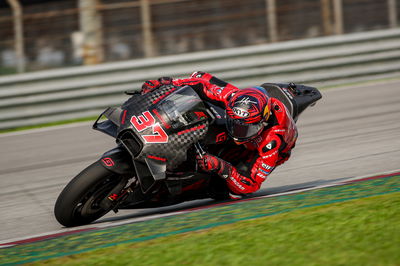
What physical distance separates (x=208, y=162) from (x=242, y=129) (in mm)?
414

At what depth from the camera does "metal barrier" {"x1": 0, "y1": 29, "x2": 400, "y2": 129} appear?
432 inches

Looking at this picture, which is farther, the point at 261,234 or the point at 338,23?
the point at 338,23

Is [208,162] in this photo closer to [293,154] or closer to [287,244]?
[287,244]

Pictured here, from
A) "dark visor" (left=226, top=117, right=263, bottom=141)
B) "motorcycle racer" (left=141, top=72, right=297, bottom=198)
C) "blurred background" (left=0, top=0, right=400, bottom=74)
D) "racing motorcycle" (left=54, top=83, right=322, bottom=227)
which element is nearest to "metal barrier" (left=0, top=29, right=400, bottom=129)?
"blurred background" (left=0, top=0, right=400, bottom=74)

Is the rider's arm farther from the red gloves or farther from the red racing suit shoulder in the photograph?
the red gloves

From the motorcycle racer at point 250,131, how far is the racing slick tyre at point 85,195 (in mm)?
850

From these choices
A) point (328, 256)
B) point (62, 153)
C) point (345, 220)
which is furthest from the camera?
point (62, 153)

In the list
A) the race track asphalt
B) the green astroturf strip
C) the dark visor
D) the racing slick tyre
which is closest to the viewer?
the green astroturf strip

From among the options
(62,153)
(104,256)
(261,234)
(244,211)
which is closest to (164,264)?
(104,256)

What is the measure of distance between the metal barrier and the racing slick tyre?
5.82 m

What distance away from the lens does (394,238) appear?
4363 millimetres

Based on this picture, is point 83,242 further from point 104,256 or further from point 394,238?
point 394,238

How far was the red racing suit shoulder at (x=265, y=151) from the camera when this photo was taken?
19.2ft

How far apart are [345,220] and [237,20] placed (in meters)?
8.80
